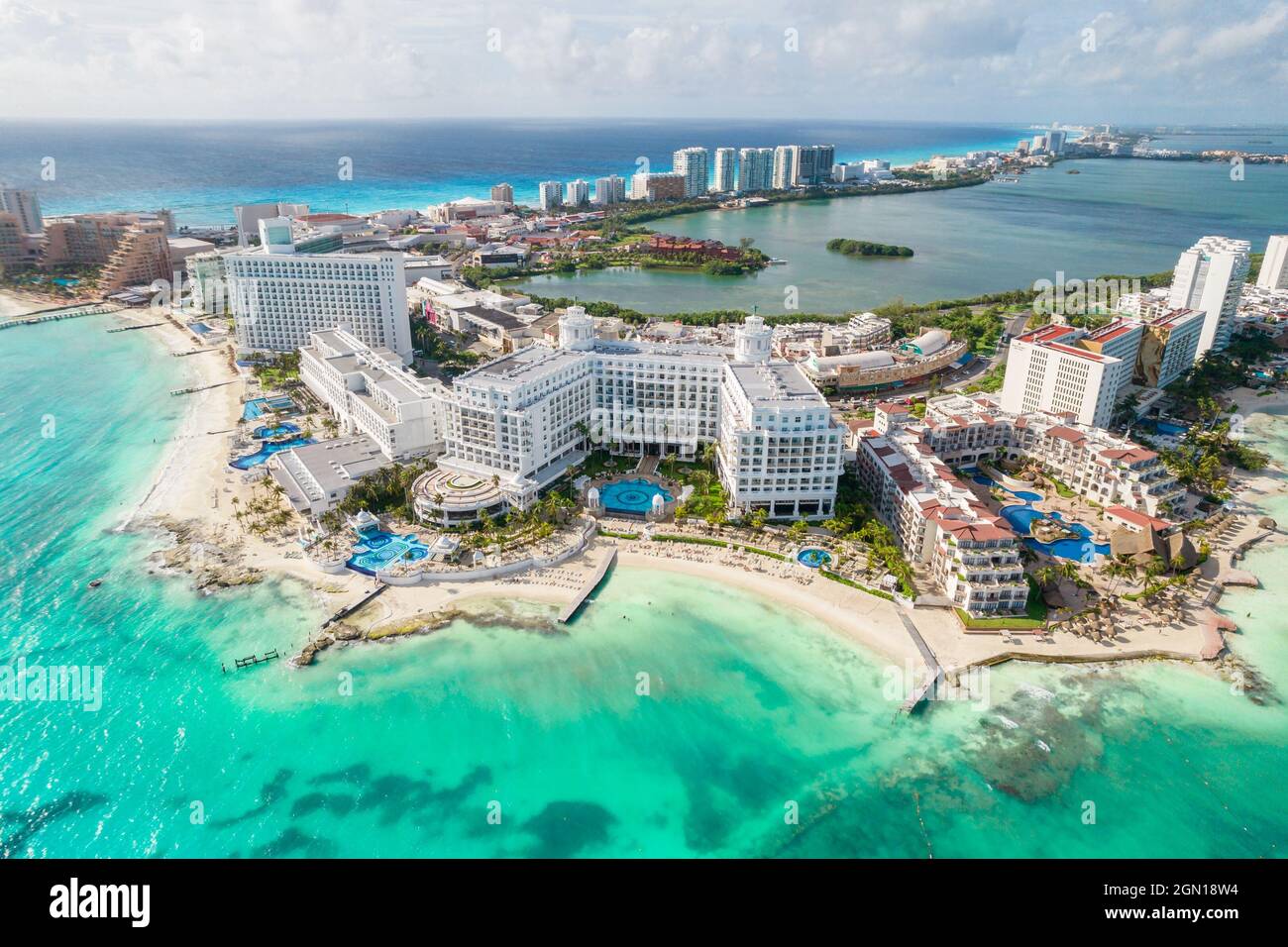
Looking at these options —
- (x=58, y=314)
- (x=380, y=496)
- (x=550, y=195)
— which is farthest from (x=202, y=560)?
(x=550, y=195)

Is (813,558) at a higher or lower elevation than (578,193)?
lower

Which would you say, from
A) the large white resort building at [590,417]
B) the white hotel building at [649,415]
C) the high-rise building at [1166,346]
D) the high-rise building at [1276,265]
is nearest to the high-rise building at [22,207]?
the large white resort building at [590,417]

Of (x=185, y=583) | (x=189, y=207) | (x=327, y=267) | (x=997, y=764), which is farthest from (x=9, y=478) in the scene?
(x=189, y=207)

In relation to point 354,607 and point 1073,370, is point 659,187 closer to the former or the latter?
point 1073,370

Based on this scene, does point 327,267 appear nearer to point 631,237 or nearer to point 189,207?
point 631,237

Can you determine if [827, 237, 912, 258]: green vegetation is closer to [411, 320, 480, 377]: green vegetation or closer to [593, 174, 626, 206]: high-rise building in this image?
[593, 174, 626, 206]: high-rise building

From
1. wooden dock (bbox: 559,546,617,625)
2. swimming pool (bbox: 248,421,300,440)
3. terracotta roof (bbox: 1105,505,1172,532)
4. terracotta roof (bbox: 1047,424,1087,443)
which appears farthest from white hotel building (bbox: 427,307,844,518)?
terracotta roof (bbox: 1047,424,1087,443)

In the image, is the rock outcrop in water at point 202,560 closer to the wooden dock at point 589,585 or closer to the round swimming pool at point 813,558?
the wooden dock at point 589,585
